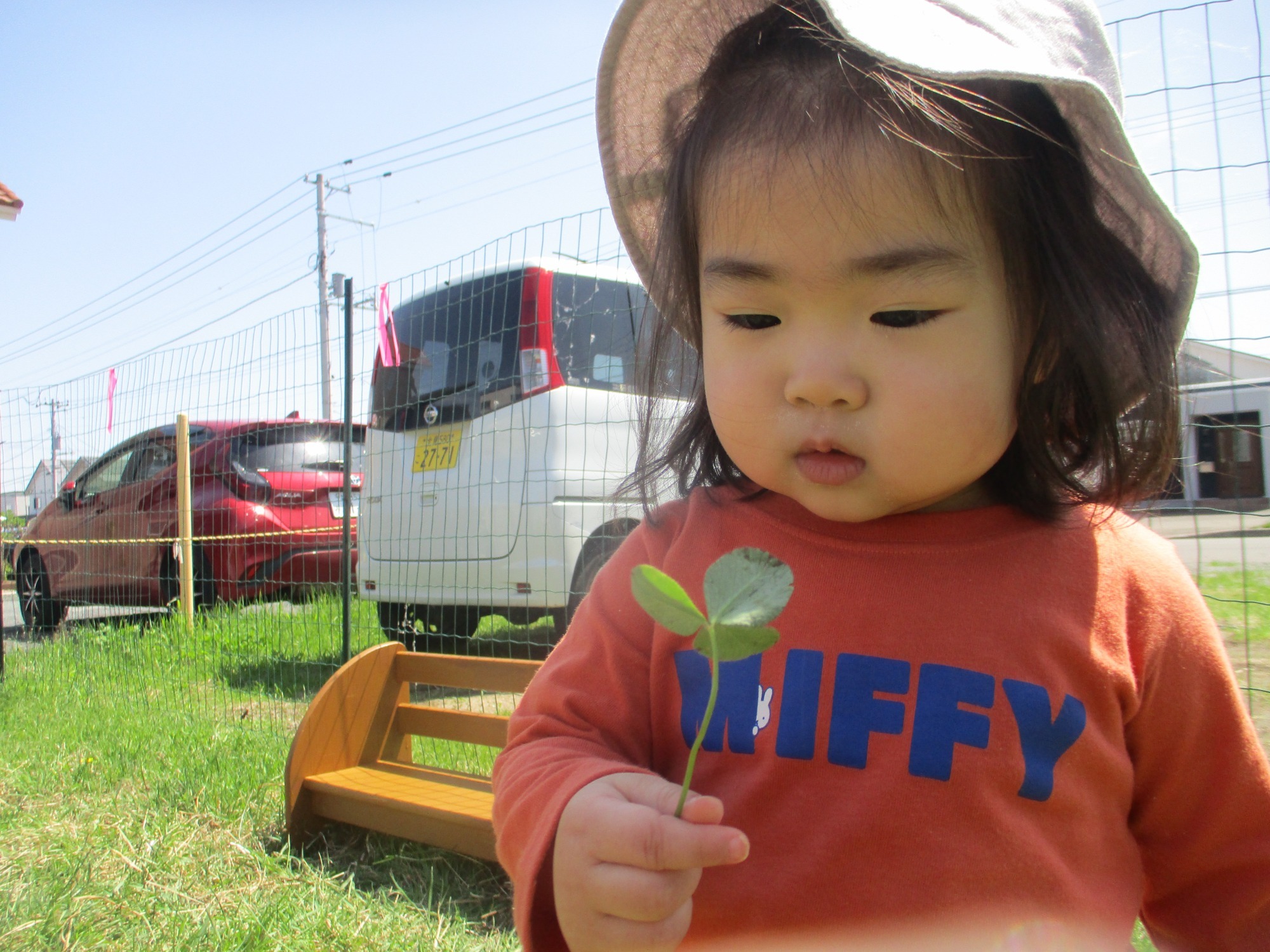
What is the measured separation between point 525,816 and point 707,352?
0.45 metres

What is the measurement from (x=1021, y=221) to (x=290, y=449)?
5.00 metres

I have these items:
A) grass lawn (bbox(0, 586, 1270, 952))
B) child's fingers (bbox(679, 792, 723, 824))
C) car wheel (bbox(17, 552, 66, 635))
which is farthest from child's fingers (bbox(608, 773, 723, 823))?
car wheel (bbox(17, 552, 66, 635))

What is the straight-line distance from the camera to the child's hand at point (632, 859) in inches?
24.2

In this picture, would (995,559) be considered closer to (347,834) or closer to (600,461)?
(347,834)

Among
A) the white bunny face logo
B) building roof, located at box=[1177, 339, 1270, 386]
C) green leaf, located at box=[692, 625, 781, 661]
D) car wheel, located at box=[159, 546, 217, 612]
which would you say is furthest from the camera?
car wheel, located at box=[159, 546, 217, 612]

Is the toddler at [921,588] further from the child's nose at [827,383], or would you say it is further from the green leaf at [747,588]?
the green leaf at [747,588]

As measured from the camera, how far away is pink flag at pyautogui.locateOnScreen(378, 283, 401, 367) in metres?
3.73

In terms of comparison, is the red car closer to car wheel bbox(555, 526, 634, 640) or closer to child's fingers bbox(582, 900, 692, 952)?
car wheel bbox(555, 526, 634, 640)

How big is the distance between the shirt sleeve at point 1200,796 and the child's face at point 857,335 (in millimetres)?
254

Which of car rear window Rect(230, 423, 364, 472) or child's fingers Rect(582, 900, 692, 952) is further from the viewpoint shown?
car rear window Rect(230, 423, 364, 472)

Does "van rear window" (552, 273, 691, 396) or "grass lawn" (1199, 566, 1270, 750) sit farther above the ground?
"van rear window" (552, 273, 691, 396)

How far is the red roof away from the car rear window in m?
1.53

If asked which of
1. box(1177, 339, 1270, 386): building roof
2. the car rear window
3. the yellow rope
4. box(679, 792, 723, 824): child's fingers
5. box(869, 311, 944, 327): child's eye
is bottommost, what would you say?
box(679, 792, 723, 824): child's fingers

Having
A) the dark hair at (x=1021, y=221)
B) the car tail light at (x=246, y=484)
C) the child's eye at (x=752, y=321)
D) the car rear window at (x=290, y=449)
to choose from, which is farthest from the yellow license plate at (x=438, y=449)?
the child's eye at (x=752, y=321)
